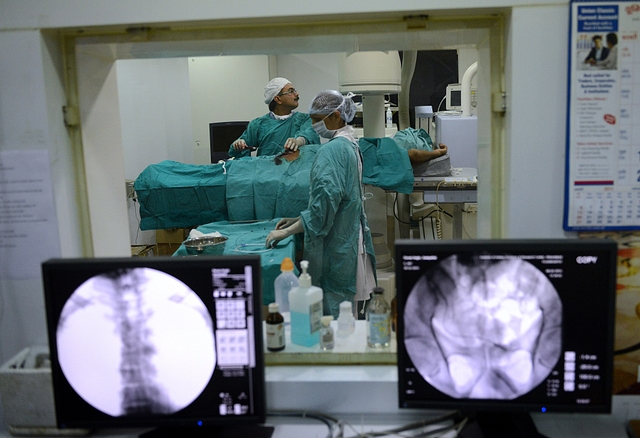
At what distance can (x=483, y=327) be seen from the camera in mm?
1057

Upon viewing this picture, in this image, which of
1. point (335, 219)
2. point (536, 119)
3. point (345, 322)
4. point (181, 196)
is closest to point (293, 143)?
point (181, 196)

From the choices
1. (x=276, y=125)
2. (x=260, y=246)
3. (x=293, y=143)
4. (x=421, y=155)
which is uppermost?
(x=276, y=125)

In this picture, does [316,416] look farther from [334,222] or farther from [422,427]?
[334,222]

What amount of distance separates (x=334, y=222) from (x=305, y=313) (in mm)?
1468

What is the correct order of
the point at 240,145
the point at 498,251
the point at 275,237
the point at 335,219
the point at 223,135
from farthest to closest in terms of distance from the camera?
the point at 223,135 < the point at 240,145 < the point at 335,219 < the point at 275,237 < the point at 498,251

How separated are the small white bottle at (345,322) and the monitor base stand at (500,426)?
1.16 ft

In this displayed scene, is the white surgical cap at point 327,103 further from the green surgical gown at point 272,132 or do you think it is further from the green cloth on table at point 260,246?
the green surgical gown at point 272,132

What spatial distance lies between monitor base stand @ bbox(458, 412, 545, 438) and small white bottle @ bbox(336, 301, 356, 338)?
0.35m

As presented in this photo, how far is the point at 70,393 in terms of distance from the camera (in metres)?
1.10

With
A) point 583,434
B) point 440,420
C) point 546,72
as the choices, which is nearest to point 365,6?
point 546,72

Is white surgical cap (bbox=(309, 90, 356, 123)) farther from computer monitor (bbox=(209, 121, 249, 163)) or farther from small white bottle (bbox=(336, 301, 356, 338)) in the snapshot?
computer monitor (bbox=(209, 121, 249, 163))

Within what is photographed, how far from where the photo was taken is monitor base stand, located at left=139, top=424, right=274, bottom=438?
1163 mm

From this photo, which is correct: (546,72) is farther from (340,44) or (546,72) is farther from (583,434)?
(583,434)

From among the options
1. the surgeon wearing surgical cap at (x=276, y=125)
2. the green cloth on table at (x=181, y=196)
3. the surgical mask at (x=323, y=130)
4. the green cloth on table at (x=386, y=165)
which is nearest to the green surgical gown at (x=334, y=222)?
the surgical mask at (x=323, y=130)
